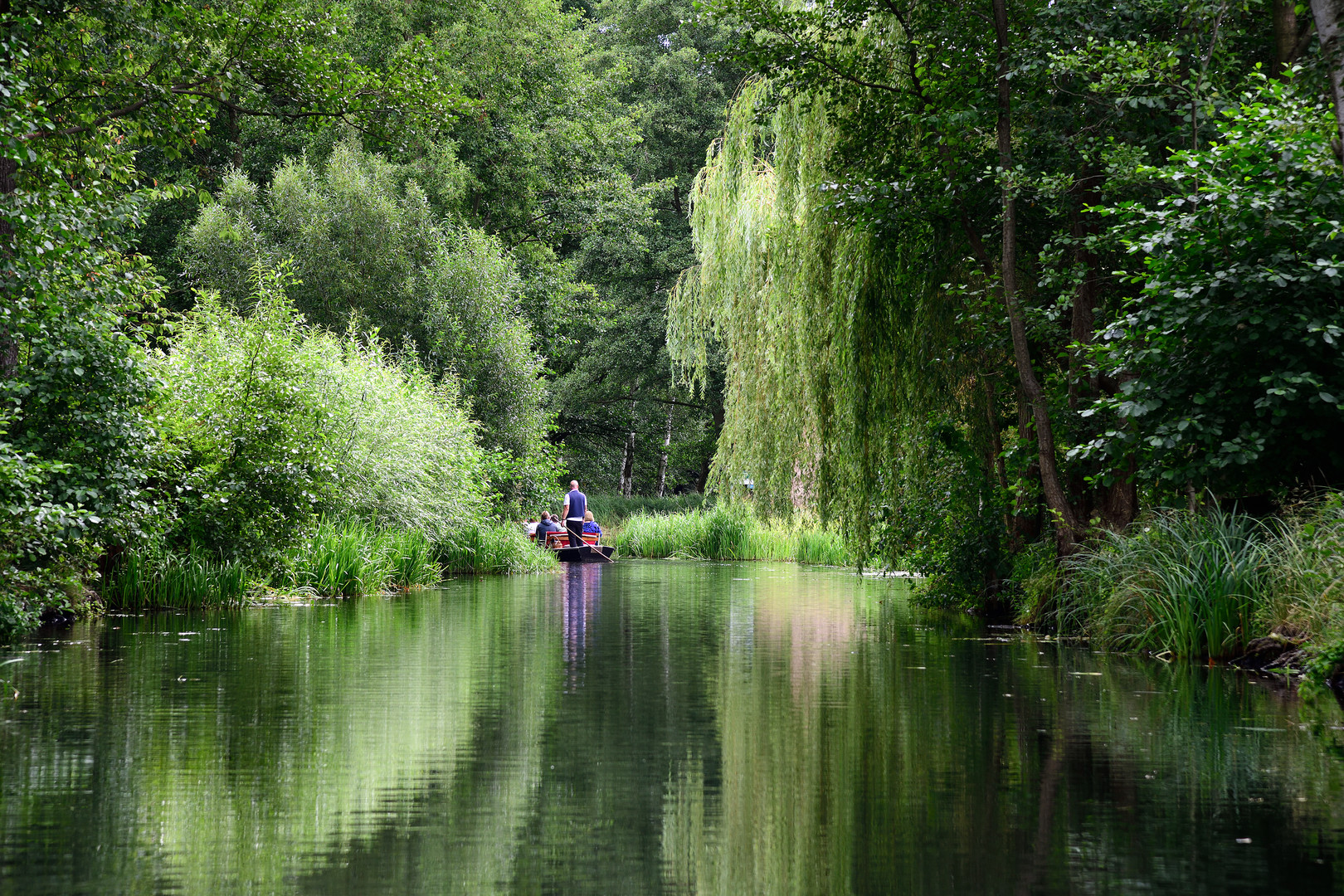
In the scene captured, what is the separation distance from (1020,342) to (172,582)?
29.5 ft

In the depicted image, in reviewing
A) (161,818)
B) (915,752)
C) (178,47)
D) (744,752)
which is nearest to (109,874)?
(161,818)

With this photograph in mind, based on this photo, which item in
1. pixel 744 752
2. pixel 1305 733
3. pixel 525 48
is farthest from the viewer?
pixel 525 48

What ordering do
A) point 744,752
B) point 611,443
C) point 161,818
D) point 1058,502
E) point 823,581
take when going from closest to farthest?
point 161,818 < point 744,752 < point 1058,502 < point 823,581 < point 611,443

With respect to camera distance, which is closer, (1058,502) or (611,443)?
(1058,502)

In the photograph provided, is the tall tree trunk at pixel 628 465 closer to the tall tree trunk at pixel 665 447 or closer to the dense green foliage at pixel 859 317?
the tall tree trunk at pixel 665 447

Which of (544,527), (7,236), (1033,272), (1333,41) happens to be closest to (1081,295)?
(1033,272)

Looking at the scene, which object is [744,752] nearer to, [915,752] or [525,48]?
[915,752]

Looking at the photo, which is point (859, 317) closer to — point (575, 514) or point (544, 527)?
point (544, 527)

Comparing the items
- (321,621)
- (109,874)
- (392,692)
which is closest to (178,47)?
(321,621)

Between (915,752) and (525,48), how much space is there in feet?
108

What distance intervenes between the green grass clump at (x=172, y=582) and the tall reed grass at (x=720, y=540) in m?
15.0

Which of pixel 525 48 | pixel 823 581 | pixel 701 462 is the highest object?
pixel 525 48

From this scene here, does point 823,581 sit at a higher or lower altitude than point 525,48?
lower

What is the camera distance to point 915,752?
209 inches
